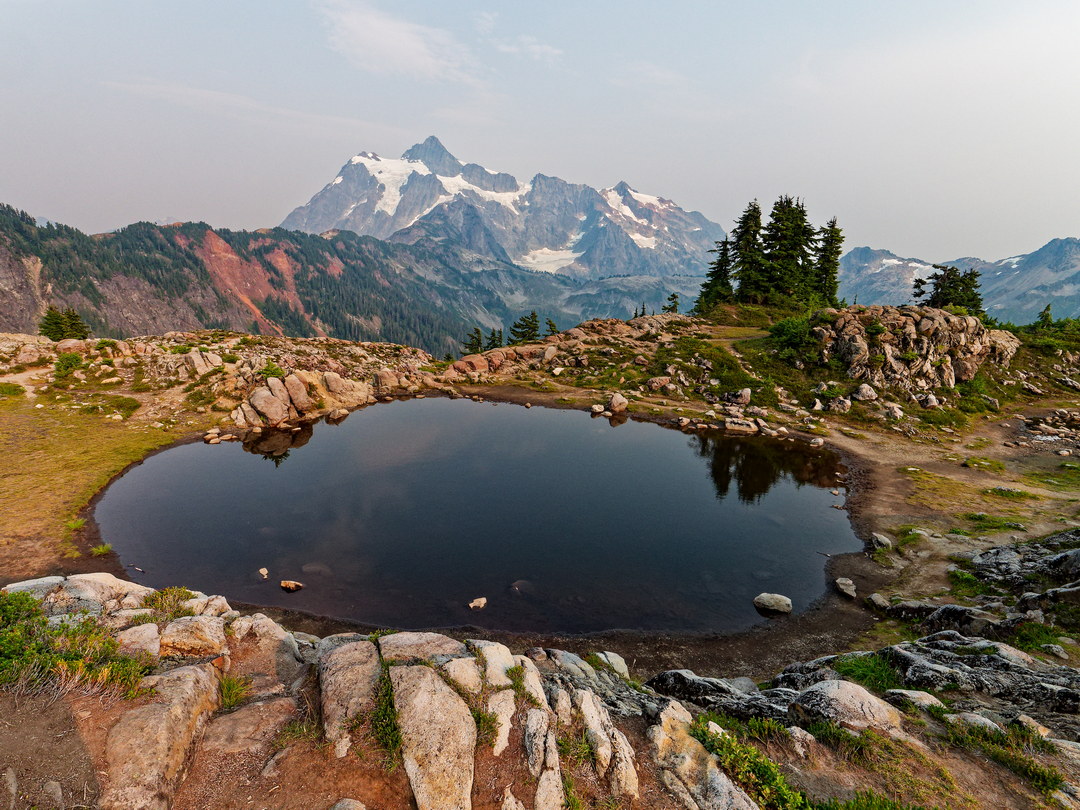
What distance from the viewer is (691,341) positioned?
224ft

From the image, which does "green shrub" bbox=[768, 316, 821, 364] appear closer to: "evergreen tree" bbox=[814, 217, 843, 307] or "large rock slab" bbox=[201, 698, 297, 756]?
"evergreen tree" bbox=[814, 217, 843, 307]

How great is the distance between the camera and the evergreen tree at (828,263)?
81.2m

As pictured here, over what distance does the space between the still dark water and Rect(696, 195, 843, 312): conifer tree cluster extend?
174 ft

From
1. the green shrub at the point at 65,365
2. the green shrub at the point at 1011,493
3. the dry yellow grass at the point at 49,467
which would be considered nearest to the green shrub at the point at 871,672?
the green shrub at the point at 1011,493

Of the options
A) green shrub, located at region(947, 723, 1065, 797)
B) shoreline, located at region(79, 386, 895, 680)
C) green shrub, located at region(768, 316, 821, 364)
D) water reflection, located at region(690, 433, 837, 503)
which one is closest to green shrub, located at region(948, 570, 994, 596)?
shoreline, located at region(79, 386, 895, 680)

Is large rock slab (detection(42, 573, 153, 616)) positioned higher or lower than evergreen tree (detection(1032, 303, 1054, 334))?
lower

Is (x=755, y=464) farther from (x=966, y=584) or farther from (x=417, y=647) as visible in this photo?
(x=417, y=647)

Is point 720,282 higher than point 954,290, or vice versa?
point 720,282

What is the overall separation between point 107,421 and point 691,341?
73.1 m

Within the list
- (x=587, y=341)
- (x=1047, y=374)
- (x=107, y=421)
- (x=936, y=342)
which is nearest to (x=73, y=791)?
(x=107, y=421)

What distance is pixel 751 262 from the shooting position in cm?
8238

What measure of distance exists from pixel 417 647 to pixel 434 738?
3.08 metres

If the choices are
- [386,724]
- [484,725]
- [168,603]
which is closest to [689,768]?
[484,725]

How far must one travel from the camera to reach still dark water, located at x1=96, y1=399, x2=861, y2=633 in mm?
21533
